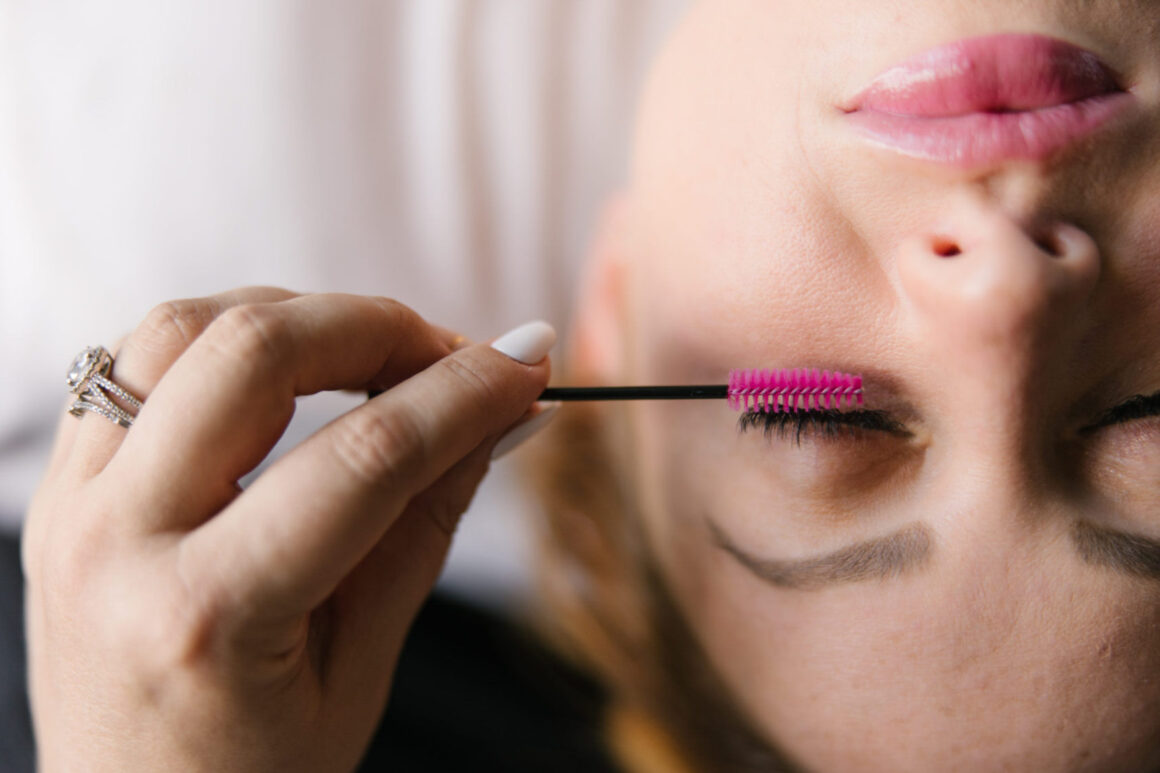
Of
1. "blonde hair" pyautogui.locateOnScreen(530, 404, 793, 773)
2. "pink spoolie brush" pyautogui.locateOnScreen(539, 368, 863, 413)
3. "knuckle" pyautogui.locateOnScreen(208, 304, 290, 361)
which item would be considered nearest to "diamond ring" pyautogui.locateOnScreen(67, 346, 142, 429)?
"knuckle" pyautogui.locateOnScreen(208, 304, 290, 361)

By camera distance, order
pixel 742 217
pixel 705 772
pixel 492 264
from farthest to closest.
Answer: pixel 492 264, pixel 705 772, pixel 742 217

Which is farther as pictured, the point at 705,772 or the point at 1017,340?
the point at 705,772

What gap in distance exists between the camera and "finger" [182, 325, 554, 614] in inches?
25.0

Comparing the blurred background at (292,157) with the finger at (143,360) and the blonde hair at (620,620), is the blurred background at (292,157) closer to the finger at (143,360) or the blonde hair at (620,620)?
the blonde hair at (620,620)

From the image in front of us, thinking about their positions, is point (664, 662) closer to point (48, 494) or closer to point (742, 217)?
point (742, 217)

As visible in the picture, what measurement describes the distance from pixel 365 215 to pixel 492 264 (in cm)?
23

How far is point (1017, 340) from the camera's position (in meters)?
0.67

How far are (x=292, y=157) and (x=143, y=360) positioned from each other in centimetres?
63

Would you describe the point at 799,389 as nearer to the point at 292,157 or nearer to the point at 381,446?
the point at 381,446

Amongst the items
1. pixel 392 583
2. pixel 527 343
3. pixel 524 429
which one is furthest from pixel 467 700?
pixel 527 343

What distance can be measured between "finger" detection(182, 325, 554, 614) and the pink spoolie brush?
16 centimetres

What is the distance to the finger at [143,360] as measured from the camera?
0.73 m

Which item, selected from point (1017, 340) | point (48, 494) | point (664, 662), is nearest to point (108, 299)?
point (48, 494)

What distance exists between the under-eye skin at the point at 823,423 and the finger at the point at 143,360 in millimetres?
506
